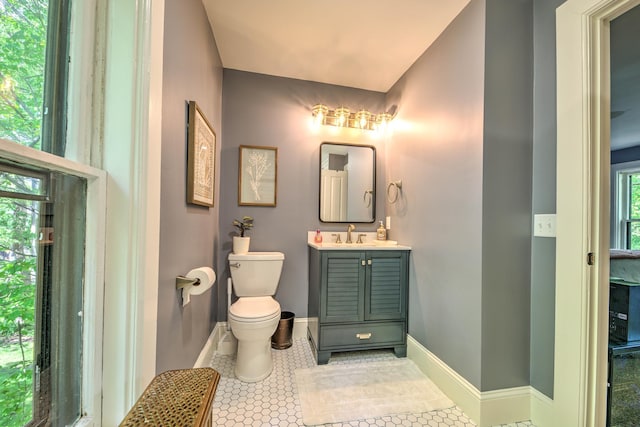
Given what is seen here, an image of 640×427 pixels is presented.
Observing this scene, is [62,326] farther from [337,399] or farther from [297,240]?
[297,240]

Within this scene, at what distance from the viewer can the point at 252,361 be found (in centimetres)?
167

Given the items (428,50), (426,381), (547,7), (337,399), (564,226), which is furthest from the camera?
(428,50)

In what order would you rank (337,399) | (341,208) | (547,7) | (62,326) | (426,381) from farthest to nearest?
(341,208)
(426,381)
(337,399)
(547,7)
(62,326)

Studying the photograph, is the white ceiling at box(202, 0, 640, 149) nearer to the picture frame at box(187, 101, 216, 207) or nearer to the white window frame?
the picture frame at box(187, 101, 216, 207)

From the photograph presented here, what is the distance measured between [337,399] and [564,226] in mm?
1522

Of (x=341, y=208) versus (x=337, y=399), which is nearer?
(x=337, y=399)

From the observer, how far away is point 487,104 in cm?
140

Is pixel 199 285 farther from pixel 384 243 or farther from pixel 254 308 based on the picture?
pixel 384 243

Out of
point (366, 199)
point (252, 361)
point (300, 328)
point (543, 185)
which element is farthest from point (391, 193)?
point (252, 361)

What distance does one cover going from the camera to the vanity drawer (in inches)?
75.5

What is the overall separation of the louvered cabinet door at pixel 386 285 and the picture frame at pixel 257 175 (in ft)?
3.47

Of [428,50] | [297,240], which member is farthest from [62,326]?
[428,50]

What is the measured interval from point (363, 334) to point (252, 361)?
836 mm

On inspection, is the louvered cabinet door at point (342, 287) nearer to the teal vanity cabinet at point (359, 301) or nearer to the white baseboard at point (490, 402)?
the teal vanity cabinet at point (359, 301)
